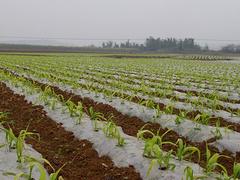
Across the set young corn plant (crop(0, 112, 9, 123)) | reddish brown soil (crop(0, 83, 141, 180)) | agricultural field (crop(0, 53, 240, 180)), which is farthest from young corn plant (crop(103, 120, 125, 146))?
young corn plant (crop(0, 112, 9, 123))

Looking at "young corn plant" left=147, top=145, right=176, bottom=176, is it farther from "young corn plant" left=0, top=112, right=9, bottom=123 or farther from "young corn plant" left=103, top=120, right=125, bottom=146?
"young corn plant" left=0, top=112, right=9, bottom=123

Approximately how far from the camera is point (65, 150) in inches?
178

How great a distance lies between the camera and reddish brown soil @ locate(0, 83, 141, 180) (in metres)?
3.68

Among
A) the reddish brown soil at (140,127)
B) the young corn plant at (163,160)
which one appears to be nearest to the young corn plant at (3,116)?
the reddish brown soil at (140,127)

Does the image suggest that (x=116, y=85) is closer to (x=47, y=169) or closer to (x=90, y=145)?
(x=90, y=145)

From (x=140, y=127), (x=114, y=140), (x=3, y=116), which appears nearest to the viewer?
(x=114, y=140)

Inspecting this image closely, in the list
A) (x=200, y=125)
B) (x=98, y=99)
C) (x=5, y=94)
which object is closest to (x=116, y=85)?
(x=98, y=99)

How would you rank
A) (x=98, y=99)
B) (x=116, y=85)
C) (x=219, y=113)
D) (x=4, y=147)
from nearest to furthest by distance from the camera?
(x=4, y=147), (x=219, y=113), (x=98, y=99), (x=116, y=85)

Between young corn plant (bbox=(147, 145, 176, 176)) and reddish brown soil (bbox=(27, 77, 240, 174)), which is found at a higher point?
young corn plant (bbox=(147, 145, 176, 176))

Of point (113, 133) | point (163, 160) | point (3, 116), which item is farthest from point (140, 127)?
point (163, 160)

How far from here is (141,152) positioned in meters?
3.99

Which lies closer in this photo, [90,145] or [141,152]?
[141,152]

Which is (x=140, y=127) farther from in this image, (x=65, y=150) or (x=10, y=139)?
(x=10, y=139)

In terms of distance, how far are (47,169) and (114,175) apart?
0.63 metres
